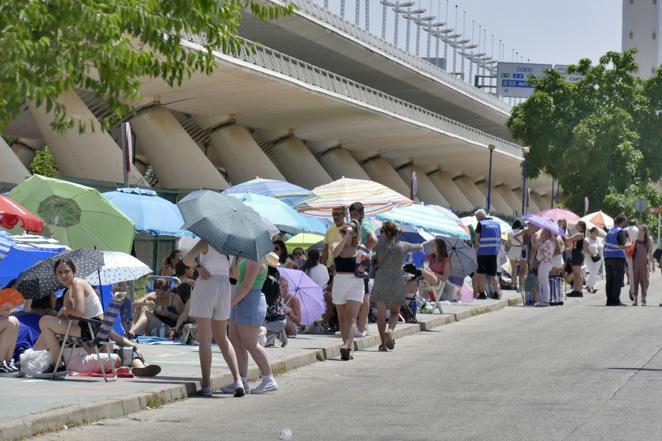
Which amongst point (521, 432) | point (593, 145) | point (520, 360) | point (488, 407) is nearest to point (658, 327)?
point (520, 360)

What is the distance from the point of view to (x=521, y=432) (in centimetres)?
1095

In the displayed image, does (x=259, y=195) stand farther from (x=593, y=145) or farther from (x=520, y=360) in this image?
(x=593, y=145)

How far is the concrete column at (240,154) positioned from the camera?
6224 centimetres

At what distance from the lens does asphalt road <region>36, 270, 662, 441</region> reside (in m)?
11.0

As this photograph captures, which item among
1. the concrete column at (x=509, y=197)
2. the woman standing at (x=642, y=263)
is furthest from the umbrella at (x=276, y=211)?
the concrete column at (x=509, y=197)

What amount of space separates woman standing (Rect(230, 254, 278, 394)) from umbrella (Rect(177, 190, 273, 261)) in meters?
0.44

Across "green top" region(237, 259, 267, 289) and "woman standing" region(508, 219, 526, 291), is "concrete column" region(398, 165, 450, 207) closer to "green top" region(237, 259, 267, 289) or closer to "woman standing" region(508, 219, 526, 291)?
"woman standing" region(508, 219, 526, 291)

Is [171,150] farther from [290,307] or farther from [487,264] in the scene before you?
[290,307]

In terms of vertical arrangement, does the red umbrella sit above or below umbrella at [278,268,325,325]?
above

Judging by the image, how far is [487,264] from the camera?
108ft

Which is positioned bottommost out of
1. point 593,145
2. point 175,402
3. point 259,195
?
point 175,402

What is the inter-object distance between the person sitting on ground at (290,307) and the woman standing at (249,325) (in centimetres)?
578

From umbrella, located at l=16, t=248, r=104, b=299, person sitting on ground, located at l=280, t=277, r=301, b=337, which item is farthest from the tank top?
person sitting on ground, located at l=280, t=277, r=301, b=337

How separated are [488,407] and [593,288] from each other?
26537mm
